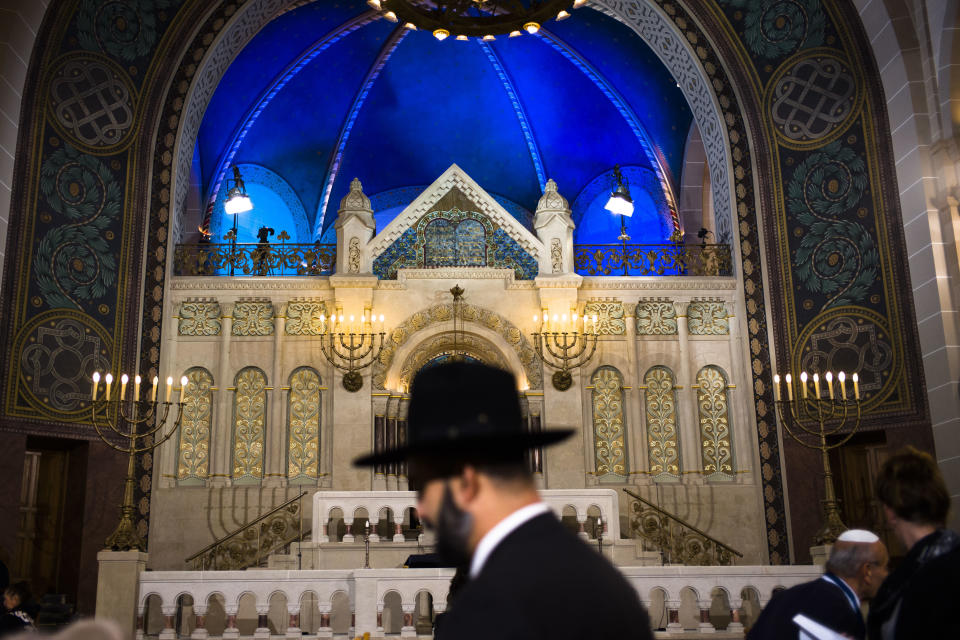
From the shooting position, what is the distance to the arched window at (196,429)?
12695 mm

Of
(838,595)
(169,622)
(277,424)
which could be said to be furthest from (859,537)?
(277,424)

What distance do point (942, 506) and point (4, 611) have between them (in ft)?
20.4

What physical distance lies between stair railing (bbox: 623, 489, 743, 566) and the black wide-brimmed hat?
10385mm

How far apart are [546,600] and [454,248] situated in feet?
40.2

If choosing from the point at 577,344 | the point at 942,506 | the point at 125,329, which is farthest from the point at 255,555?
the point at 942,506

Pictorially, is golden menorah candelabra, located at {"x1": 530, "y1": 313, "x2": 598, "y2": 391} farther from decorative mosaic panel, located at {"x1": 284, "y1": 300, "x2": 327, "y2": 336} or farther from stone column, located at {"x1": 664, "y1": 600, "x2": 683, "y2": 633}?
stone column, located at {"x1": 664, "y1": 600, "x2": 683, "y2": 633}

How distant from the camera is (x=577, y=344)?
43.8ft

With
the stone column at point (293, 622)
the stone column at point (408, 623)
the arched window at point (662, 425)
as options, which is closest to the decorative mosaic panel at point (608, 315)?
the arched window at point (662, 425)

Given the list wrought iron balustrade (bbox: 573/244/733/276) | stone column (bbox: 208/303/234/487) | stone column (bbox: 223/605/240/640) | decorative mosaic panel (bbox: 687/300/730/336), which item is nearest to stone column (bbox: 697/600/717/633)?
stone column (bbox: 223/605/240/640)

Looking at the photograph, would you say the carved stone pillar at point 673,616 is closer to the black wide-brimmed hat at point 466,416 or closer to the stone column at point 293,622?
the stone column at point 293,622

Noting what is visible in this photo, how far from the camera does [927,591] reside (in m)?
2.98

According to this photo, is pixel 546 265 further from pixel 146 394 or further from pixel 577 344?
pixel 146 394

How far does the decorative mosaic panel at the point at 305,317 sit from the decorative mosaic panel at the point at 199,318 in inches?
38.7

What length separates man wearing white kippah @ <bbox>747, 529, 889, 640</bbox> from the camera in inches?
134
